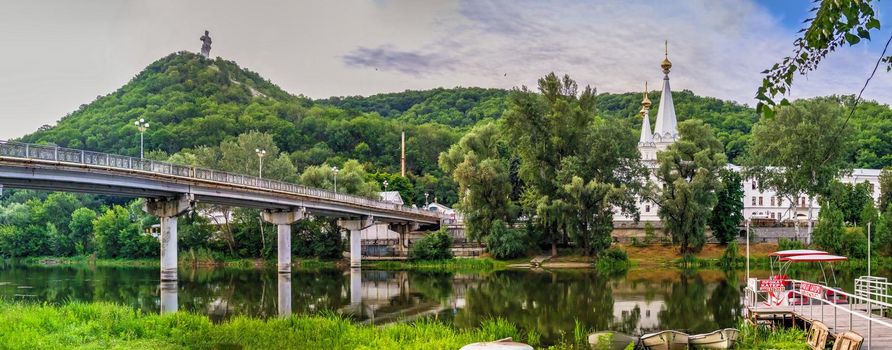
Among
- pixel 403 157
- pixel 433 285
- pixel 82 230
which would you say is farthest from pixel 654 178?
pixel 82 230

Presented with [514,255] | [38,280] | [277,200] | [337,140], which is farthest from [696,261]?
[337,140]

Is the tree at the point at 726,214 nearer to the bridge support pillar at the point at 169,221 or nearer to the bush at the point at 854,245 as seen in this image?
the bush at the point at 854,245

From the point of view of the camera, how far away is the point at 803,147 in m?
75.2

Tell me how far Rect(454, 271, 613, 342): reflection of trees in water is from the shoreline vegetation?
445 centimetres

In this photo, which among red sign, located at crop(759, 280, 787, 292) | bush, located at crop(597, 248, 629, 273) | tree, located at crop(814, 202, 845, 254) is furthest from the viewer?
bush, located at crop(597, 248, 629, 273)

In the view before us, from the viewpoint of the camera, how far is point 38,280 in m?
61.7

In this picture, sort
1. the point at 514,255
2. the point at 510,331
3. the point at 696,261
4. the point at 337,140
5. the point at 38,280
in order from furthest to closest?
the point at 337,140
the point at 514,255
the point at 696,261
the point at 38,280
the point at 510,331

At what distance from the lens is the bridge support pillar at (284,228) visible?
7050 cm

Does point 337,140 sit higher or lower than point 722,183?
higher

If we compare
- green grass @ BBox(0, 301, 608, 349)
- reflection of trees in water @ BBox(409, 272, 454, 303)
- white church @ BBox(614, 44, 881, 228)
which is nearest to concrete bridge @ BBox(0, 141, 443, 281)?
reflection of trees in water @ BBox(409, 272, 454, 303)

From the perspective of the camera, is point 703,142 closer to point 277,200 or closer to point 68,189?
point 277,200

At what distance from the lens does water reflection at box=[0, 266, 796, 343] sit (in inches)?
1374

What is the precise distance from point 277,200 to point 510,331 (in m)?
42.9

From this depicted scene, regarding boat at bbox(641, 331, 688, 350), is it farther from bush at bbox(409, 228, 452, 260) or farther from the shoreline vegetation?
bush at bbox(409, 228, 452, 260)
